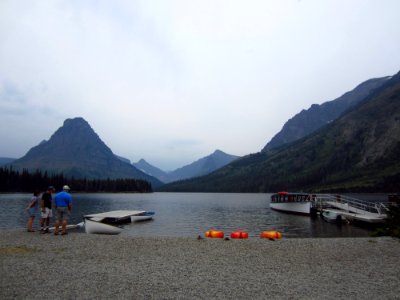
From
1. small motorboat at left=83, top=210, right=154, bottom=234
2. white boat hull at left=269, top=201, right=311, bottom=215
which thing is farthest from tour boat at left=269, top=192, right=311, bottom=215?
small motorboat at left=83, top=210, right=154, bottom=234

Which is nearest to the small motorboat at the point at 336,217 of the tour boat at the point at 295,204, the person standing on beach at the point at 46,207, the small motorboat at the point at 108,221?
the tour boat at the point at 295,204

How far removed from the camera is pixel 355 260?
63.5 ft

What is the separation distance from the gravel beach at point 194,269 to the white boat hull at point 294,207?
181 ft

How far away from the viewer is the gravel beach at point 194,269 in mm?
12766

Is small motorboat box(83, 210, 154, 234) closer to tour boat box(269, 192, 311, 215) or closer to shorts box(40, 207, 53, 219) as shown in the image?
shorts box(40, 207, 53, 219)

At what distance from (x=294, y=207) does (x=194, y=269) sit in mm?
75405

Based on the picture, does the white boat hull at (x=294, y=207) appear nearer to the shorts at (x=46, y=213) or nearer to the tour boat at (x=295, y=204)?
the tour boat at (x=295, y=204)

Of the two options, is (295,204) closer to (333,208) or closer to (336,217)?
(333,208)

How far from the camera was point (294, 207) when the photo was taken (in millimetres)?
86562

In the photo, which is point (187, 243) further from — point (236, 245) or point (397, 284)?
point (397, 284)

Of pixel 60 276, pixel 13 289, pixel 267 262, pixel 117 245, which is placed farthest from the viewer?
pixel 117 245

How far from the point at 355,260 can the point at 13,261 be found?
2013cm

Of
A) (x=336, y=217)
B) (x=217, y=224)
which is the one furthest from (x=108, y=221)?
(x=336, y=217)

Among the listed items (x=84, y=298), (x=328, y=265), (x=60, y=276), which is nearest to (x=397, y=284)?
(x=328, y=265)
